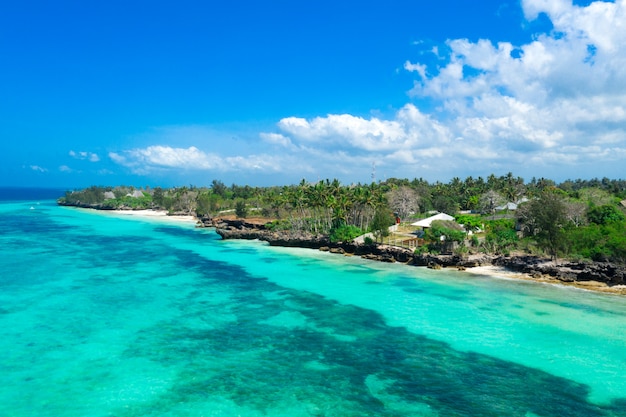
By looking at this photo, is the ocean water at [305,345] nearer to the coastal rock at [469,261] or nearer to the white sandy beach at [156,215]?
the coastal rock at [469,261]

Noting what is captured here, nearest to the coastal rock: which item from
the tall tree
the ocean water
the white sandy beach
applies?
the tall tree

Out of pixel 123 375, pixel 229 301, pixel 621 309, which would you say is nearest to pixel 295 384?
pixel 123 375

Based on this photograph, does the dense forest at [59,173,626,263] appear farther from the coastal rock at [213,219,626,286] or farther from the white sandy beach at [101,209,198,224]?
the white sandy beach at [101,209,198,224]

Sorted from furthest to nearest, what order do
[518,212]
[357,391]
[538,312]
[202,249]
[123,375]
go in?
[202,249] → [518,212] → [538,312] → [123,375] → [357,391]

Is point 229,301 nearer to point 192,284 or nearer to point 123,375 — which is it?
point 192,284

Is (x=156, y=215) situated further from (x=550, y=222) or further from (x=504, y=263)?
(x=550, y=222)
